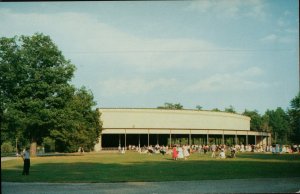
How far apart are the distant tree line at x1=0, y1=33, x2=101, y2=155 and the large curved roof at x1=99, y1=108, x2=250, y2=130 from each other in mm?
20247

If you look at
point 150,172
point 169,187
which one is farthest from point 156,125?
point 169,187

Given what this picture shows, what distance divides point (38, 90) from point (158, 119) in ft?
100

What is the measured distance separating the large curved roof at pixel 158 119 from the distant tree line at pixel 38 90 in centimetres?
2025

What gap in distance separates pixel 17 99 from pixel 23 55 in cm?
542

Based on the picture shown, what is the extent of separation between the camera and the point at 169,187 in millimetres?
15367

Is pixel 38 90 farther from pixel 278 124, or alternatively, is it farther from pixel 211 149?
pixel 278 124

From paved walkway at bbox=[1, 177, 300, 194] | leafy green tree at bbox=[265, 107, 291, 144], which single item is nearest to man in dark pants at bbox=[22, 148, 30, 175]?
paved walkway at bbox=[1, 177, 300, 194]

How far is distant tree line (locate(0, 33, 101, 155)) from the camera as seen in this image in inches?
1924

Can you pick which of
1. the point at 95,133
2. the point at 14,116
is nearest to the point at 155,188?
the point at 14,116

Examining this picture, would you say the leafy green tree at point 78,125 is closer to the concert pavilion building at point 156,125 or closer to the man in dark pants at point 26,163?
the concert pavilion building at point 156,125

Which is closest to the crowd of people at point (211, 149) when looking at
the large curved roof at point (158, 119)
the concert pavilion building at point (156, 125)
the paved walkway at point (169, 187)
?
the concert pavilion building at point (156, 125)

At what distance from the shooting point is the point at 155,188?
598 inches

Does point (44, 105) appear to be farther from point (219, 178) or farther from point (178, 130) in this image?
point (219, 178)

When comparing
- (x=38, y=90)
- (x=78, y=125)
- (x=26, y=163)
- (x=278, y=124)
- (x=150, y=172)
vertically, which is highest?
(x=38, y=90)
